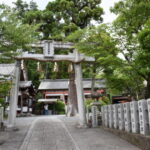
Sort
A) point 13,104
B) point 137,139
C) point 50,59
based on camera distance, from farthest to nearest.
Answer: point 50,59 → point 13,104 → point 137,139

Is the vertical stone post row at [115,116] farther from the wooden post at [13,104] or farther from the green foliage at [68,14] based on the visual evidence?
the green foliage at [68,14]

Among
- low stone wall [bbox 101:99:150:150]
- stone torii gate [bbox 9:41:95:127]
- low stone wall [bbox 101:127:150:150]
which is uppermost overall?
stone torii gate [bbox 9:41:95:127]

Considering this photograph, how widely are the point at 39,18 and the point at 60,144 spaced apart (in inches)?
560

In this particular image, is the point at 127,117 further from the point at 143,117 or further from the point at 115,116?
the point at 115,116

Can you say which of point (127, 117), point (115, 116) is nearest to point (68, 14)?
point (115, 116)

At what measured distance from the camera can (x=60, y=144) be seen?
6375mm

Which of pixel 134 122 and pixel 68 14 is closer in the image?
pixel 134 122

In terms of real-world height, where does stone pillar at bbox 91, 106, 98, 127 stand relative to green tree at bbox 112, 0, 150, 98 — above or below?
below

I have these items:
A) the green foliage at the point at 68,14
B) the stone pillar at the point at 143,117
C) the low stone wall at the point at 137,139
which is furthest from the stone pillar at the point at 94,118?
the green foliage at the point at 68,14

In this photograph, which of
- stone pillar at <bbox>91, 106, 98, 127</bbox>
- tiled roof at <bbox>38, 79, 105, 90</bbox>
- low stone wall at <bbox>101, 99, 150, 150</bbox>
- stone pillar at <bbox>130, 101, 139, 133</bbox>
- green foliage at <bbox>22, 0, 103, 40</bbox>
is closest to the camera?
low stone wall at <bbox>101, 99, 150, 150</bbox>

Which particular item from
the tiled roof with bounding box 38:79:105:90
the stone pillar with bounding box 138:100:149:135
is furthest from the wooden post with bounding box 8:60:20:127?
the tiled roof with bounding box 38:79:105:90

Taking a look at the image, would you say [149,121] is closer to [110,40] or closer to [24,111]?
[110,40]

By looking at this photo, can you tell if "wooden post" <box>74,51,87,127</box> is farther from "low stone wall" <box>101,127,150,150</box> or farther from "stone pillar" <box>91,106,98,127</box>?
"low stone wall" <box>101,127,150,150</box>

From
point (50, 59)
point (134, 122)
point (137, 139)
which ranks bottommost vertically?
point (137, 139)
